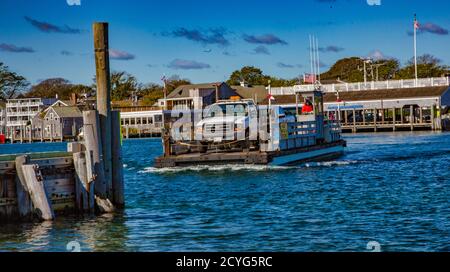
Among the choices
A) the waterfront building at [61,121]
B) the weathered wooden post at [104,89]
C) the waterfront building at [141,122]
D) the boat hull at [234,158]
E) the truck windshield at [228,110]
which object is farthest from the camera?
the waterfront building at [61,121]

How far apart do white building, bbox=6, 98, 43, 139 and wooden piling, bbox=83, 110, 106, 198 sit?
4495 inches

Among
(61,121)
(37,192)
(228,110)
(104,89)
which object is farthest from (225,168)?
(61,121)

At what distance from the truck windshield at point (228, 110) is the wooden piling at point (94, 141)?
1441cm

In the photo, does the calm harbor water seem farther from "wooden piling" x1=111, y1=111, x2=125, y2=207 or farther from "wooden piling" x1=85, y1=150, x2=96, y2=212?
"wooden piling" x1=85, y1=150, x2=96, y2=212

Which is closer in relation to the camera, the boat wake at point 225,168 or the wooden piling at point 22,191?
the wooden piling at point 22,191

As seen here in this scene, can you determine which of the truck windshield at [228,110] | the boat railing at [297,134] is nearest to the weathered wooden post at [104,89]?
the truck windshield at [228,110]

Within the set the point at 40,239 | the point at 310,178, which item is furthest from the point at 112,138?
the point at 310,178

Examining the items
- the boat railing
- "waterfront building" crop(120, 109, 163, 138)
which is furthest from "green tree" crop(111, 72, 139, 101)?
the boat railing

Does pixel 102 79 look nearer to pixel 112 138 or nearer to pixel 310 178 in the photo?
pixel 112 138

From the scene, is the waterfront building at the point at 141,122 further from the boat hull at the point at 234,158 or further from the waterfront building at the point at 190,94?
the boat hull at the point at 234,158

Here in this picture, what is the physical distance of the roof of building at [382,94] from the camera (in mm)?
79750

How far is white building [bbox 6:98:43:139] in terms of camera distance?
424ft

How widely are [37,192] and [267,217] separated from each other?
447 centimetres
